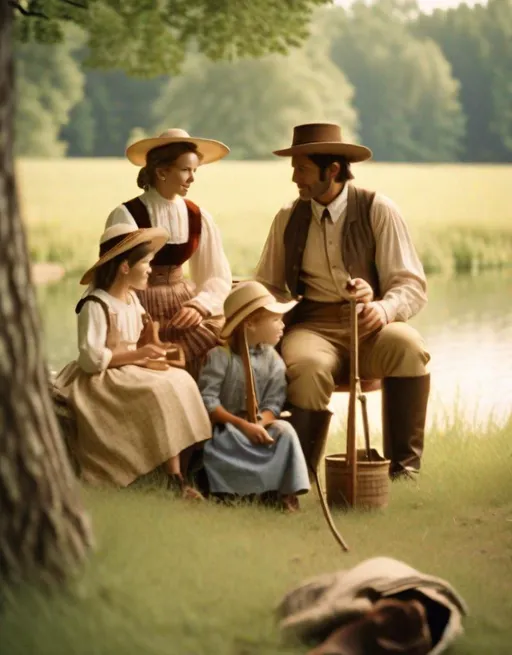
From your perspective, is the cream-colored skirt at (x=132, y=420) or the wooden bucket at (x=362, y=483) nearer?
the cream-colored skirt at (x=132, y=420)

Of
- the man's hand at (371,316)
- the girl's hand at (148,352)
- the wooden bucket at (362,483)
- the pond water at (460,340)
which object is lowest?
the pond water at (460,340)

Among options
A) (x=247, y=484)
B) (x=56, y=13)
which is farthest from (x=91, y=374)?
(x=56, y=13)

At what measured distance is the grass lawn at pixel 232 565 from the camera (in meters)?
3.61

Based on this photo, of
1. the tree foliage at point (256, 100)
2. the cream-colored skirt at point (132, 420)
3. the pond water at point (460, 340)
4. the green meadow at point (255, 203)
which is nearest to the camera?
the cream-colored skirt at point (132, 420)

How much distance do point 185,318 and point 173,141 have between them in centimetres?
82

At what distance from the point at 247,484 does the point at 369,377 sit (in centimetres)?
102

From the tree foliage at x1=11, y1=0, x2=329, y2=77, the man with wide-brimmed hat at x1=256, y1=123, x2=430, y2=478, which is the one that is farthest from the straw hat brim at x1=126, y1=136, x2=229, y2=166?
the tree foliage at x1=11, y1=0, x2=329, y2=77

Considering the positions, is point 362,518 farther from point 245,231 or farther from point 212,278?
point 245,231

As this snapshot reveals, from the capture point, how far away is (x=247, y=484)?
5441mm

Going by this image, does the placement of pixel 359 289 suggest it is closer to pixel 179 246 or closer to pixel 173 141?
pixel 179 246

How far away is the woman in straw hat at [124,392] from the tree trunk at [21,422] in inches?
62.5

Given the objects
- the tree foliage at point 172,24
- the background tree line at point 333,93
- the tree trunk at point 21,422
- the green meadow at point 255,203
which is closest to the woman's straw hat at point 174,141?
the tree foliage at point 172,24

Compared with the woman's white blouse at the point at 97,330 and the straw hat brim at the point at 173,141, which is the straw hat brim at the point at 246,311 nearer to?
the woman's white blouse at the point at 97,330

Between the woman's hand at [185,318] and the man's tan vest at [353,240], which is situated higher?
the man's tan vest at [353,240]
